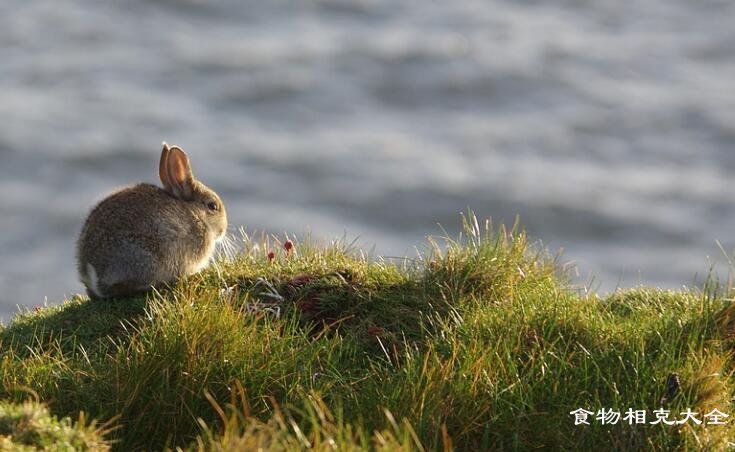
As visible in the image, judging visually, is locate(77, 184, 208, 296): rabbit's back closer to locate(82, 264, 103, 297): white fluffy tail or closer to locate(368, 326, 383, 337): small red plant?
locate(82, 264, 103, 297): white fluffy tail

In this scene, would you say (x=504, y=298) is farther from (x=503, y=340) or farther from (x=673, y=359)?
(x=673, y=359)

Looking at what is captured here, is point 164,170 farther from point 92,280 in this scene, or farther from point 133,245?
point 92,280

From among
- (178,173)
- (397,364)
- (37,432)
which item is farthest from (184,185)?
(37,432)

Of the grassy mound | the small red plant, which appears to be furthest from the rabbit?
the grassy mound

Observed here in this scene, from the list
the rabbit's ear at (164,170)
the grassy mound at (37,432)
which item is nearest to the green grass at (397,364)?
the grassy mound at (37,432)

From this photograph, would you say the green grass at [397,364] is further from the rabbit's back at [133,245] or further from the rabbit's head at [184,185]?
the rabbit's head at [184,185]

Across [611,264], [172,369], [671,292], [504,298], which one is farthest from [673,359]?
[611,264]
